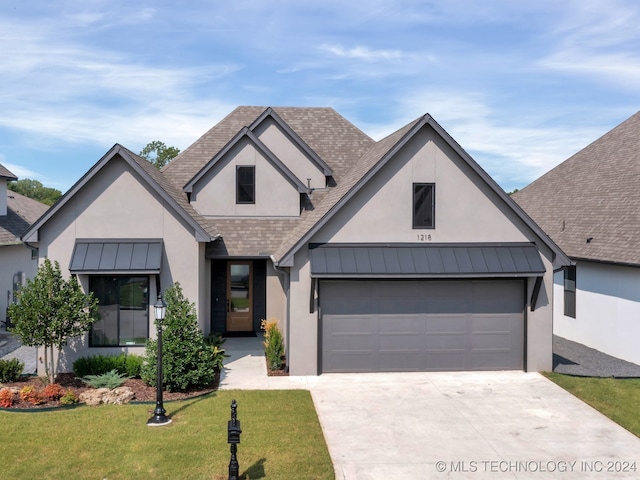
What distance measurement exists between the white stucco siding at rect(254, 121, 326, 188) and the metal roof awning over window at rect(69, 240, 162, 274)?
7122 mm

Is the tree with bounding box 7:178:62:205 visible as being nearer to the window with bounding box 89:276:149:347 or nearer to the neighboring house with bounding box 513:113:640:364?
the window with bounding box 89:276:149:347

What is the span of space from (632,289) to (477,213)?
5.73m

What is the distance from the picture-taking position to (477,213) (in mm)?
15500

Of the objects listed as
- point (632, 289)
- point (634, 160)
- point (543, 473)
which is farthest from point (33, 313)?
point (634, 160)

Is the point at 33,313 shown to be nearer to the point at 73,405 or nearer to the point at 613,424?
the point at 73,405

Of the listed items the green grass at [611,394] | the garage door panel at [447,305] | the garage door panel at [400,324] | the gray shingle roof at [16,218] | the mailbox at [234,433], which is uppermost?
the gray shingle roof at [16,218]

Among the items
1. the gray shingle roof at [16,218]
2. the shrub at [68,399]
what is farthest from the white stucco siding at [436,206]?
the gray shingle roof at [16,218]

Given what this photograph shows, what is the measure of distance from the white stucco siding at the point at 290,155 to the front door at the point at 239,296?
4.15 m

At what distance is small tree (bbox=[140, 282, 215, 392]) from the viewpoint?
518 inches

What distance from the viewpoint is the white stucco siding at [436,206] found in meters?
15.2

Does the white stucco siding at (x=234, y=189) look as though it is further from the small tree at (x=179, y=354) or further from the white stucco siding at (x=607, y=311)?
the white stucco siding at (x=607, y=311)

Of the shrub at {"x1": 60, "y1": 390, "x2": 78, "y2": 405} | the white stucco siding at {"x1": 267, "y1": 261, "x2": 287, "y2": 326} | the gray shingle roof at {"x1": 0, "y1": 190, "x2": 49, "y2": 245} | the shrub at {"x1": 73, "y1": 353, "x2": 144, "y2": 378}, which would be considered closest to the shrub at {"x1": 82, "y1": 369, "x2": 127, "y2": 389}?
the shrub at {"x1": 73, "y1": 353, "x2": 144, "y2": 378}

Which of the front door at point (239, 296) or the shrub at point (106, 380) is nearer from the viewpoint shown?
the shrub at point (106, 380)

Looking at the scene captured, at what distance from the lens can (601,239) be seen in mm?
18531
